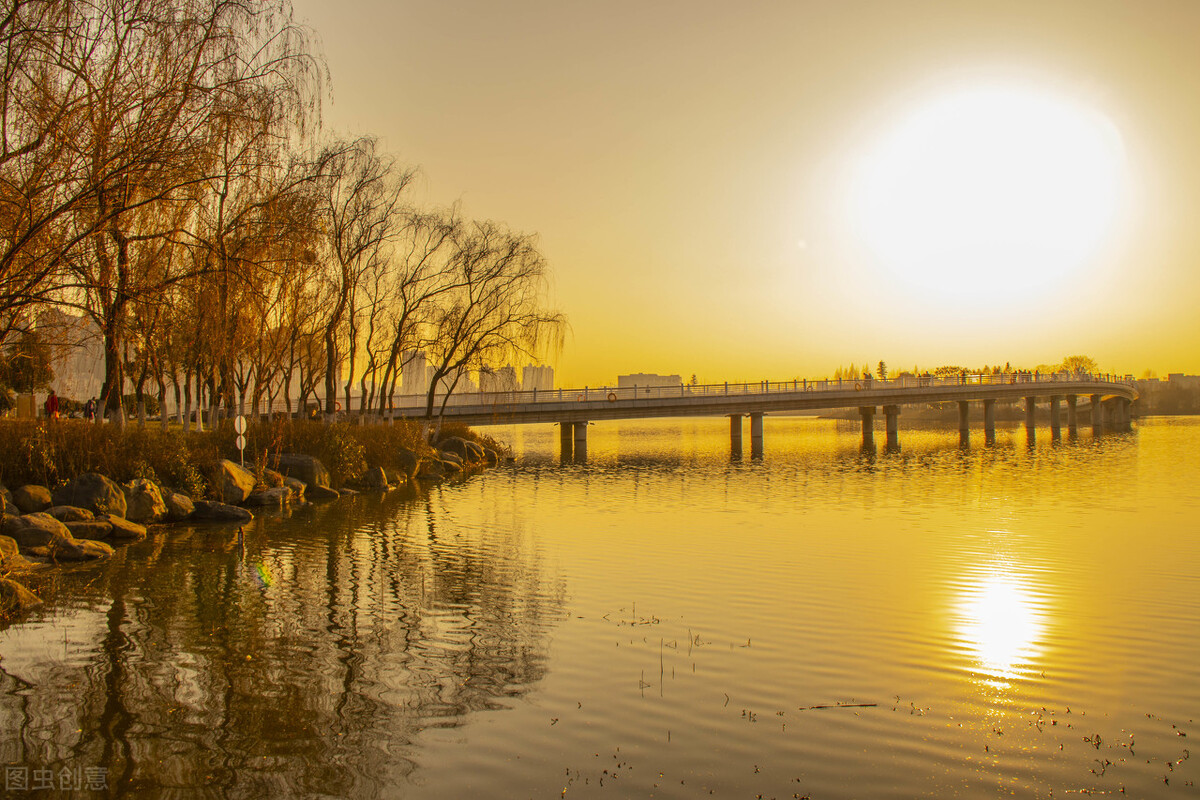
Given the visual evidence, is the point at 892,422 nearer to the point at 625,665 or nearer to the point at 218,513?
the point at 218,513

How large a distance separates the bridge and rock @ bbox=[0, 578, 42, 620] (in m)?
36.0

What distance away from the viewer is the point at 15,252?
33.8 ft

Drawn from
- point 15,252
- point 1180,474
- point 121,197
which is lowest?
point 1180,474

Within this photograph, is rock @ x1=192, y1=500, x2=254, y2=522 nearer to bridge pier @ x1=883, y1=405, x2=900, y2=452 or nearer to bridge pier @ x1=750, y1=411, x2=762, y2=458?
bridge pier @ x1=750, y1=411, x2=762, y2=458

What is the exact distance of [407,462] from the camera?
3900 centimetres

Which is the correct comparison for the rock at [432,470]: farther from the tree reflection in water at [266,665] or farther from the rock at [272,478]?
the tree reflection in water at [266,665]

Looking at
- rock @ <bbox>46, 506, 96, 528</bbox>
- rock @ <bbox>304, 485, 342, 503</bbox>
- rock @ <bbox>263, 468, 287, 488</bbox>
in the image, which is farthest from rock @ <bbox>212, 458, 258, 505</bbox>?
rock @ <bbox>46, 506, 96, 528</bbox>

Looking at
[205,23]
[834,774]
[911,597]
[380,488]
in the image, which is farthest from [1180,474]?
[205,23]

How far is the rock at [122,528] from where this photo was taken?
770 inches

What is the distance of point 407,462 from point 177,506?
16259 mm

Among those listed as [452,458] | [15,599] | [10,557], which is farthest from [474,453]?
[15,599]

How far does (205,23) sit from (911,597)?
1415 centimetres

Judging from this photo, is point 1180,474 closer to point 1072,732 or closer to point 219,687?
point 1072,732

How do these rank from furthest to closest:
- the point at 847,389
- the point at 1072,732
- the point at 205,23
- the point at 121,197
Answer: the point at 847,389 → the point at 205,23 → the point at 121,197 → the point at 1072,732
